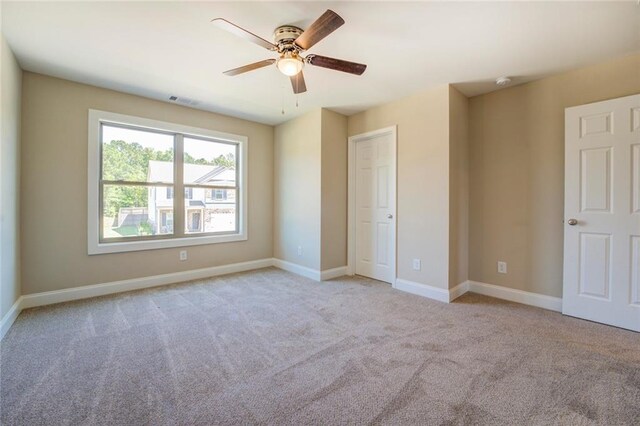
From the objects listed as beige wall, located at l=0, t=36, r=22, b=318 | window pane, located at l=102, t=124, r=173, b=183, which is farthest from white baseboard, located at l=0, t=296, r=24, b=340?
window pane, located at l=102, t=124, r=173, b=183

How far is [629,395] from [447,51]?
2.74m

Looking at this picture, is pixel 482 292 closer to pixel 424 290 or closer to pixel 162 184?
pixel 424 290

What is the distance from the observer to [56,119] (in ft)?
10.3

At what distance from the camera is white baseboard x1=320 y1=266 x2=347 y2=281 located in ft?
13.6

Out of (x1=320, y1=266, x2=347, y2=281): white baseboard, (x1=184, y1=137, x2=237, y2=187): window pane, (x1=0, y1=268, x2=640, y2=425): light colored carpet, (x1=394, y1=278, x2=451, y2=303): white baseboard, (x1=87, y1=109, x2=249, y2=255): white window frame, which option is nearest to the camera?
(x1=0, y1=268, x2=640, y2=425): light colored carpet

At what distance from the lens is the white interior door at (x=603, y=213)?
2518mm

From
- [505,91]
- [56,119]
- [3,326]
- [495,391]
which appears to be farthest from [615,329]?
[56,119]

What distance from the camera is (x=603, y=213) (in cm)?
264

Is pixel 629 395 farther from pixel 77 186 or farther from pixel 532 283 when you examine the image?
pixel 77 186

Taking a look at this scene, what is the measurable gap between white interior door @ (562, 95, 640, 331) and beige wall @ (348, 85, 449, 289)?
1.13 m

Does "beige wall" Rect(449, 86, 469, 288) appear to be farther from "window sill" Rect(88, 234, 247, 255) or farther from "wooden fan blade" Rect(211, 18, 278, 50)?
"window sill" Rect(88, 234, 247, 255)

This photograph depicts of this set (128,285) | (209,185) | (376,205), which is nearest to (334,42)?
(376,205)

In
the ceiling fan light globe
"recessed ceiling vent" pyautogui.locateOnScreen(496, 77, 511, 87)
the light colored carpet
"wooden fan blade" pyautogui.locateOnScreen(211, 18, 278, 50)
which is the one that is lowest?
the light colored carpet

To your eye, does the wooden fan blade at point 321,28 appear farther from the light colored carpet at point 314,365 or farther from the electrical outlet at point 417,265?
the electrical outlet at point 417,265
